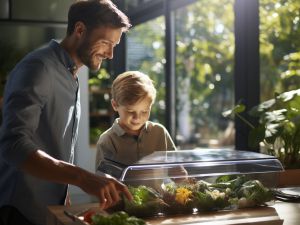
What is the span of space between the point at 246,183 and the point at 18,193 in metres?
0.81

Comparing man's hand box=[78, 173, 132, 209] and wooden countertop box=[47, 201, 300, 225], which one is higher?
man's hand box=[78, 173, 132, 209]

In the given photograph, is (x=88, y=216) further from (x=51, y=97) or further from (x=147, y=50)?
(x=147, y=50)

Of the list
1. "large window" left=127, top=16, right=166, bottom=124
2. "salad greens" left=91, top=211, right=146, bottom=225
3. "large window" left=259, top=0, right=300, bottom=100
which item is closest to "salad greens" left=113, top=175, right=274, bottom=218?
"salad greens" left=91, top=211, right=146, bottom=225

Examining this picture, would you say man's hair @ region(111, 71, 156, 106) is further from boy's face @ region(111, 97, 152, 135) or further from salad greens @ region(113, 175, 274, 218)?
salad greens @ region(113, 175, 274, 218)

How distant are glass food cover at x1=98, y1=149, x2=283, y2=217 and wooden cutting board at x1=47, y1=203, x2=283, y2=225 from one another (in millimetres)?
37

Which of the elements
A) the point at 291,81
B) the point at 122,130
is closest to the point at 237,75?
the point at 291,81

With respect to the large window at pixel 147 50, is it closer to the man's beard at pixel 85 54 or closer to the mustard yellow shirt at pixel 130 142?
the mustard yellow shirt at pixel 130 142

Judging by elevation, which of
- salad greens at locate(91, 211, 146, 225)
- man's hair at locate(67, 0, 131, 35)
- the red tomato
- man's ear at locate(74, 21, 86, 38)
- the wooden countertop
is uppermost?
man's hair at locate(67, 0, 131, 35)

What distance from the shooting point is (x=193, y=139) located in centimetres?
924

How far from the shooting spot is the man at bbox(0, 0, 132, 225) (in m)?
1.88

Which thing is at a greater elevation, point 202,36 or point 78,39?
point 202,36

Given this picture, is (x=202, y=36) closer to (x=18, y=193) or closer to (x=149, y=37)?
(x=149, y=37)

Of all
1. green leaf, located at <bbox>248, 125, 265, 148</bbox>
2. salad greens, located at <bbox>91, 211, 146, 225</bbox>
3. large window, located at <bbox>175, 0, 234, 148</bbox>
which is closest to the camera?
salad greens, located at <bbox>91, 211, 146, 225</bbox>

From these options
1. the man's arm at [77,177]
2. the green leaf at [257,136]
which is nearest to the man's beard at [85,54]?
the man's arm at [77,177]
